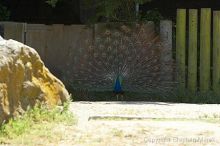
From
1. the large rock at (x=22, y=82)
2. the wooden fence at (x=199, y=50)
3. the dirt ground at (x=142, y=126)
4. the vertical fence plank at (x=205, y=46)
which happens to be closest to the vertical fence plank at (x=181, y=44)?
the wooden fence at (x=199, y=50)

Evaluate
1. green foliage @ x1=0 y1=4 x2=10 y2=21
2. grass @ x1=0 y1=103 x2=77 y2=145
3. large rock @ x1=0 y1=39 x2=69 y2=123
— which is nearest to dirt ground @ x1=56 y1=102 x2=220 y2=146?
grass @ x1=0 y1=103 x2=77 y2=145

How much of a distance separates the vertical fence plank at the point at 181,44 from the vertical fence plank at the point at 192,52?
14 cm

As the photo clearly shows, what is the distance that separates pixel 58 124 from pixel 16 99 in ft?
2.26

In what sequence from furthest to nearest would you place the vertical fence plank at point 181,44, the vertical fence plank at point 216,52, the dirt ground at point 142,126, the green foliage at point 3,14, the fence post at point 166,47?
the green foliage at point 3,14, the vertical fence plank at point 181,44, the vertical fence plank at point 216,52, the fence post at point 166,47, the dirt ground at point 142,126

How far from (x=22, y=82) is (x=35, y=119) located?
21.2 inches

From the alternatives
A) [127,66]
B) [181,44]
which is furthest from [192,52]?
[127,66]

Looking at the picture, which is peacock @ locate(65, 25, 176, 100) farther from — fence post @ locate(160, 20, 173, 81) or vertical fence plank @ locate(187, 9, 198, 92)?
vertical fence plank @ locate(187, 9, 198, 92)

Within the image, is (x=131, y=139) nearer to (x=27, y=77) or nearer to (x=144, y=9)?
(x=27, y=77)

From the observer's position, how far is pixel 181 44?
42.4 feet

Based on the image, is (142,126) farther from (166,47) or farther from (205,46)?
(205,46)

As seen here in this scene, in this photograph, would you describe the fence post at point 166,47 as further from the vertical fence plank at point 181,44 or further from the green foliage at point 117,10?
the green foliage at point 117,10

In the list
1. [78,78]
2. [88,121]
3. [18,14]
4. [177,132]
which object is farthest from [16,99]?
[18,14]

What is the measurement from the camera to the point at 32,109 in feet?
26.4

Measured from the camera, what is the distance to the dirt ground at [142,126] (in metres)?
6.87
